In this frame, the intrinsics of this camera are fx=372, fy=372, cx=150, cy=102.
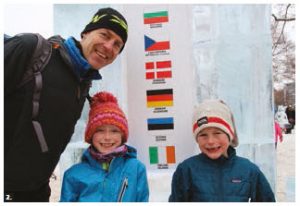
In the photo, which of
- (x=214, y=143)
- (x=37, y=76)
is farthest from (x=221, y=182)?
(x=37, y=76)

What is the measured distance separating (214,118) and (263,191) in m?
0.49

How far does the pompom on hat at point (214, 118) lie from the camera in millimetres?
2111

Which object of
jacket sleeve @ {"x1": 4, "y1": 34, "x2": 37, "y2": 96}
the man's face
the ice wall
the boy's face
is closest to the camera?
jacket sleeve @ {"x1": 4, "y1": 34, "x2": 37, "y2": 96}

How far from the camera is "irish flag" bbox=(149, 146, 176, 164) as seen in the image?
248cm

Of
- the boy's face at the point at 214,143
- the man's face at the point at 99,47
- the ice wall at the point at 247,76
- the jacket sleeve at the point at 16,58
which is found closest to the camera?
the jacket sleeve at the point at 16,58

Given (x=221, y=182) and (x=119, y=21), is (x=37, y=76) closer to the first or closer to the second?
(x=119, y=21)

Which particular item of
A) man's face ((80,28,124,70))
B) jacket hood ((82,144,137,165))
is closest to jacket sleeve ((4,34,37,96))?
man's face ((80,28,124,70))

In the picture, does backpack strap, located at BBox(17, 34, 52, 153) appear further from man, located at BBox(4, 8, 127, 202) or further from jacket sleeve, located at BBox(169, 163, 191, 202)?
jacket sleeve, located at BBox(169, 163, 191, 202)

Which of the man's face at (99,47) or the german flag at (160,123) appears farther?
the german flag at (160,123)

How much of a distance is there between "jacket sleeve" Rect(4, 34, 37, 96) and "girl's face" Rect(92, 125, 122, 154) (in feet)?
1.94

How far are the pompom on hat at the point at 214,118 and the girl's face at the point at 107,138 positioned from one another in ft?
1.50

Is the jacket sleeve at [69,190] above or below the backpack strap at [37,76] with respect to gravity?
below

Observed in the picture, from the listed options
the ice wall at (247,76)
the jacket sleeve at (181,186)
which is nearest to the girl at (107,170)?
the jacket sleeve at (181,186)

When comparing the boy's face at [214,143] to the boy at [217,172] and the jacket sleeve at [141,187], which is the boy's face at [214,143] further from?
the jacket sleeve at [141,187]
